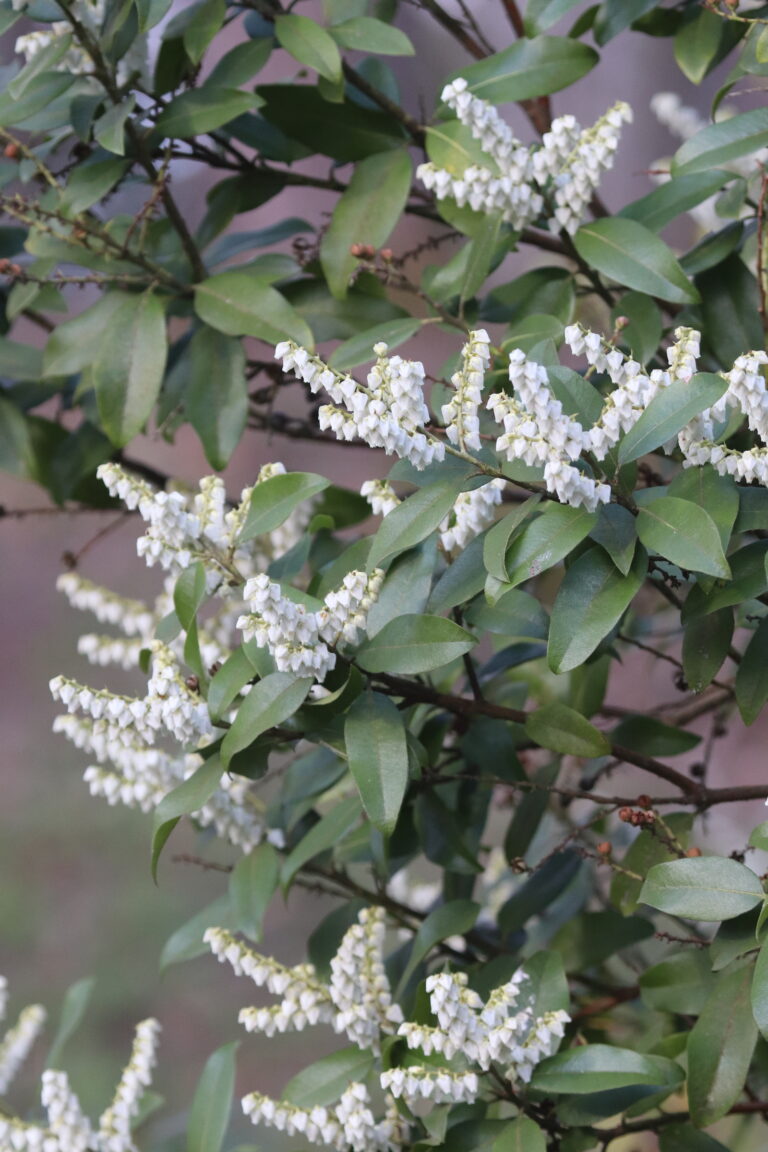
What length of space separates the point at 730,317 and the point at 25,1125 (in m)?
0.76

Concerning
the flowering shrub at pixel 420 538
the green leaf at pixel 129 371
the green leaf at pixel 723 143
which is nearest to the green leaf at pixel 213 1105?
the flowering shrub at pixel 420 538

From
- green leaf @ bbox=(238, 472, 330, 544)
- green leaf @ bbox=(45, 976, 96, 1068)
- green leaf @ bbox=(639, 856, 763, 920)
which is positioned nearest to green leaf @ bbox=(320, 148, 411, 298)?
green leaf @ bbox=(238, 472, 330, 544)

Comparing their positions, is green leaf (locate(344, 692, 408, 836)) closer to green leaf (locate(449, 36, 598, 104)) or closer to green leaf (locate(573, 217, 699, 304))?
green leaf (locate(573, 217, 699, 304))

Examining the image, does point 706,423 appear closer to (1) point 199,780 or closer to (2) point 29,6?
(1) point 199,780

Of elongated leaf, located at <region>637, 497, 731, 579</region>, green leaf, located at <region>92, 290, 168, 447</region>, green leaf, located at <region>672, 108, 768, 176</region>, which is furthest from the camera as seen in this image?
green leaf, located at <region>92, 290, 168, 447</region>

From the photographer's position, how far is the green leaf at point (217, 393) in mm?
938

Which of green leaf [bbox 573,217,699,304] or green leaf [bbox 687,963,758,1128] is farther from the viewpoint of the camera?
green leaf [bbox 573,217,699,304]

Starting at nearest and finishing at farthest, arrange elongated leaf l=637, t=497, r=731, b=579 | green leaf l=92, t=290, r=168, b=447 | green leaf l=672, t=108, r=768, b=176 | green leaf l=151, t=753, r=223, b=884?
elongated leaf l=637, t=497, r=731, b=579 → green leaf l=151, t=753, r=223, b=884 → green leaf l=672, t=108, r=768, b=176 → green leaf l=92, t=290, r=168, b=447

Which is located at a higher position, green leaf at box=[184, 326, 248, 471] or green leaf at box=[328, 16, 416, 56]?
green leaf at box=[328, 16, 416, 56]

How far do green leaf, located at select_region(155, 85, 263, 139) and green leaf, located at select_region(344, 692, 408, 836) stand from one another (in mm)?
460

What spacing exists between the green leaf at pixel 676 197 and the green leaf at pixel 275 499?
35 cm

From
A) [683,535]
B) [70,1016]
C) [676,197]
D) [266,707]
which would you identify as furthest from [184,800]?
[676,197]

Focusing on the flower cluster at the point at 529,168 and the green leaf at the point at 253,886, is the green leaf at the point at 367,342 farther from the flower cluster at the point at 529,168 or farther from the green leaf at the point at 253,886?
the green leaf at the point at 253,886

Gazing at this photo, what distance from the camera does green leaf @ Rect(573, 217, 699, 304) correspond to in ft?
2.63
